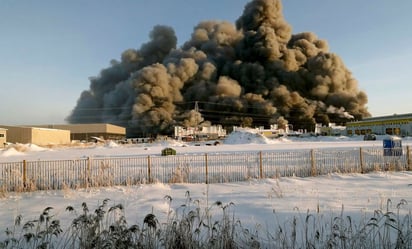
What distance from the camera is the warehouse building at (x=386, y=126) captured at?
2057 inches

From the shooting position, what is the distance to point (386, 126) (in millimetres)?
56188

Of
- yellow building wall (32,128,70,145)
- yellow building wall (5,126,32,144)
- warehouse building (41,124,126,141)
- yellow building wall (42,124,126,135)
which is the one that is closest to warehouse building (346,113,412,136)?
yellow building wall (42,124,126,135)

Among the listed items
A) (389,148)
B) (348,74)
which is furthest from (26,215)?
(348,74)

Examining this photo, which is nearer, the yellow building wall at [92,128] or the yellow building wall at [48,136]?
the yellow building wall at [48,136]

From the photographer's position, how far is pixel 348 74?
8106 cm

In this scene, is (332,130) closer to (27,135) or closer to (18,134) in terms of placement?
(27,135)

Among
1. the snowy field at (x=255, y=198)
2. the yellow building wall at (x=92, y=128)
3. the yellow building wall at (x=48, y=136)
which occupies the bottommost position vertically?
→ the snowy field at (x=255, y=198)

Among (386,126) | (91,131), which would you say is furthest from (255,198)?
(91,131)

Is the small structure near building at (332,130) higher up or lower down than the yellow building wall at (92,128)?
lower down

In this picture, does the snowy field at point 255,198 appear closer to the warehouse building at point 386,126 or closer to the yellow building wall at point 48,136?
the warehouse building at point 386,126

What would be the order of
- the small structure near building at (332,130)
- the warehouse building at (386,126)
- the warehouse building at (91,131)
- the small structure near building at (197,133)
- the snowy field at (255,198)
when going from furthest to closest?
the warehouse building at (91,131), the small structure near building at (332,130), the small structure near building at (197,133), the warehouse building at (386,126), the snowy field at (255,198)

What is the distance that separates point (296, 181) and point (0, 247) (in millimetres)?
8592

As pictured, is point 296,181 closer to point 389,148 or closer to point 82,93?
point 389,148

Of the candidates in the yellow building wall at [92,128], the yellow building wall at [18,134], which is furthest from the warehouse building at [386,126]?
the yellow building wall at [18,134]
